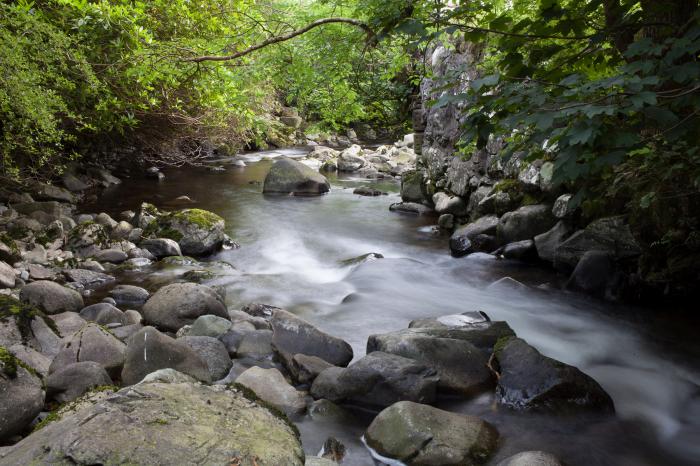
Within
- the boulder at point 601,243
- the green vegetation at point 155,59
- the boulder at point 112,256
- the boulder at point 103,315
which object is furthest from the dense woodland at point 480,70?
the boulder at point 103,315

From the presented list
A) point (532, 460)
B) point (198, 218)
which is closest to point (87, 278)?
point (198, 218)

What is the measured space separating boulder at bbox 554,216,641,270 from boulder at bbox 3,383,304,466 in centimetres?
636

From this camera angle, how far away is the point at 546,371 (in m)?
4.45

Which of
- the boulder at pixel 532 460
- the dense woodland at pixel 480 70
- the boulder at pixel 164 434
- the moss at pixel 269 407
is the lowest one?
the boulder at pixel 532 460

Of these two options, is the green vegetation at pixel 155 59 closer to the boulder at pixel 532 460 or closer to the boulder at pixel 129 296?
the boulder at pixel 129 296

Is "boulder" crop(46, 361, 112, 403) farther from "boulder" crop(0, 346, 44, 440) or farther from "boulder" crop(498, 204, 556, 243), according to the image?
"boulder" crop(498, 204, 556, 243)

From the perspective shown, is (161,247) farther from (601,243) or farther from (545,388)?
(601,243)

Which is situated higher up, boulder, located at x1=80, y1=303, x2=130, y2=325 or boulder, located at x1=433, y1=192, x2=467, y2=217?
boulder, located at x1=433, y1=192, x2=467, y2=217

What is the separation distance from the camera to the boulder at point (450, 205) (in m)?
11.6

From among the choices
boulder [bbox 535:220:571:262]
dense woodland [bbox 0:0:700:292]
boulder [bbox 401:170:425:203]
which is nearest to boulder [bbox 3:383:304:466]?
dense woodland [bbox 0:0:700:292]

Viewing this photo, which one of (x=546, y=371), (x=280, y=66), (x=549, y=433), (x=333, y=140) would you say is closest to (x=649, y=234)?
(x=546, y=371)

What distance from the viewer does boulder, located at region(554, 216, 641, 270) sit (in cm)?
725

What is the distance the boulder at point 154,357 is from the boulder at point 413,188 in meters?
9.88

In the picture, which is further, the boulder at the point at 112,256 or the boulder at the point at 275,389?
the boulder at the point at 112,256
